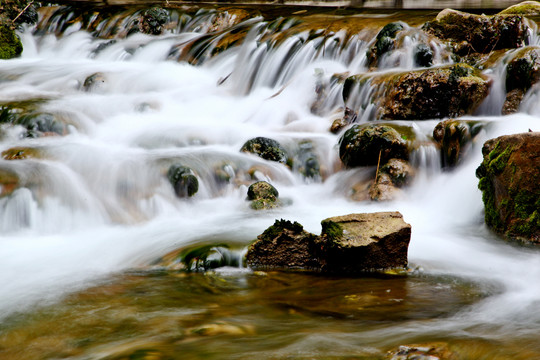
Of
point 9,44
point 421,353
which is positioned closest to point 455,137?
point 421,353

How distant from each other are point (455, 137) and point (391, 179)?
1050 millimetres

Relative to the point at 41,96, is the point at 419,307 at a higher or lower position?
lower

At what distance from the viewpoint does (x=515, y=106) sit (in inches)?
295

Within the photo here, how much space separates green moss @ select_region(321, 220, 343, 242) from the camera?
408cm

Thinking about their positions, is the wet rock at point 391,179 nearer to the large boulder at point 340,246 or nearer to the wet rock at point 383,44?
the large boulder at point 340,246

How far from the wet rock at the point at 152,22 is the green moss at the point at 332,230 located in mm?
12220

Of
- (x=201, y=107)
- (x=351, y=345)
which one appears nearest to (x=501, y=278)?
(x=351, y=345)

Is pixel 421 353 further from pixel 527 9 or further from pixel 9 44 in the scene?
pixel 9 44

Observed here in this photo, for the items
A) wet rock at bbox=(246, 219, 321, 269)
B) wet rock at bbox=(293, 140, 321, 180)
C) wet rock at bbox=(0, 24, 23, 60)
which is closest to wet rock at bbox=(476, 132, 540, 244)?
wet rock at bbox=(246, 219, 321, 269)

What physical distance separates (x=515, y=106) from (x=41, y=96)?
8.51 metres

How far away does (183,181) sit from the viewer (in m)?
6.59

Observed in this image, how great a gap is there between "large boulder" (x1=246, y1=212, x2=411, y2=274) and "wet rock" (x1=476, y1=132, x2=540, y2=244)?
48.6 inches

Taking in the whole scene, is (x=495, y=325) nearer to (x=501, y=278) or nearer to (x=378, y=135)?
(x=501, y=278)

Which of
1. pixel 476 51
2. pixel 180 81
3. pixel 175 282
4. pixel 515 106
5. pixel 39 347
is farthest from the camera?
pixel 180 81
